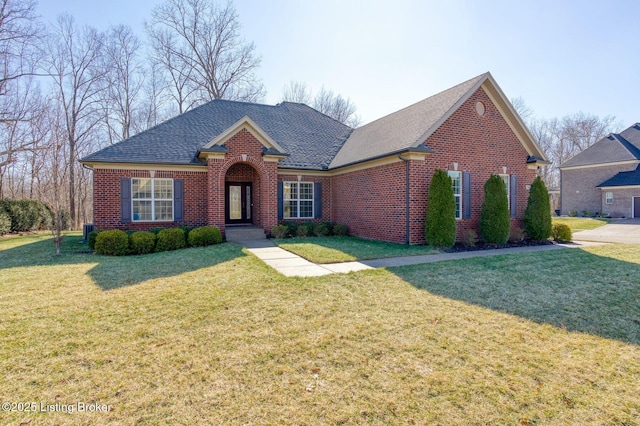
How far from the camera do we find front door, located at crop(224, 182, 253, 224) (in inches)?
612

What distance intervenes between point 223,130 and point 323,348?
13.8m

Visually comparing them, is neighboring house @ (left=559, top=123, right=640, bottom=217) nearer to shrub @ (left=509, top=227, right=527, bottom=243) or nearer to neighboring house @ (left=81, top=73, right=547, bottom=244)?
neighboring house @ (left=81, top=73, right=547, bottom=244)

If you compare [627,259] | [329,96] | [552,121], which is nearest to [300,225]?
[627,259]

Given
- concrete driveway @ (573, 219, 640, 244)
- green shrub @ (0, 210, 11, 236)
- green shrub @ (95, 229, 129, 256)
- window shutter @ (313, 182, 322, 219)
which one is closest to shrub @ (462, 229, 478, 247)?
concrete driveway @ (573, 219, 640, 244)

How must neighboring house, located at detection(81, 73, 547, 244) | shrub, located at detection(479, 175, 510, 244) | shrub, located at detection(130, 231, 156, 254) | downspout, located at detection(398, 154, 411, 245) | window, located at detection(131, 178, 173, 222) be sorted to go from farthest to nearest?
window, located at detection(131, 178, 173, 222), shrub, located at detection(479, 175, 510, 244), neighboring house, located at detection(81, 73, 547, 244), downspout, located at detection(398, 154, 411, 245), shrub, located at detection(130, 231, 156, 254)

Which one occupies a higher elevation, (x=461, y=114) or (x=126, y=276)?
(x=461, y=114)

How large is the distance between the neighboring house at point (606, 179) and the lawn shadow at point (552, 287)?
76.0ft

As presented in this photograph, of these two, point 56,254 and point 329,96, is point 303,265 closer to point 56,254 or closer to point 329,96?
point 56,254

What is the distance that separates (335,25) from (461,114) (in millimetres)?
5638

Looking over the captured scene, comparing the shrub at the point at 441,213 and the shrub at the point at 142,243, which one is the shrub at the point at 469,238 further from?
the shrub at the point at 142,243

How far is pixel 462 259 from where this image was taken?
8.92 meters

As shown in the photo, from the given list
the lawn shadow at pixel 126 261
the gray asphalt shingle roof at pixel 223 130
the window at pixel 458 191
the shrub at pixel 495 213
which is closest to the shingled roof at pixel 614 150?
the shrub at pixel 495 213

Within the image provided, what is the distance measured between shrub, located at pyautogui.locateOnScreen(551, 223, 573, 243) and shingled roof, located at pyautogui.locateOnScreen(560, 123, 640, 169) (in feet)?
68.4

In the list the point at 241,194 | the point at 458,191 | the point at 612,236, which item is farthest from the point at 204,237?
the point at 612,236
